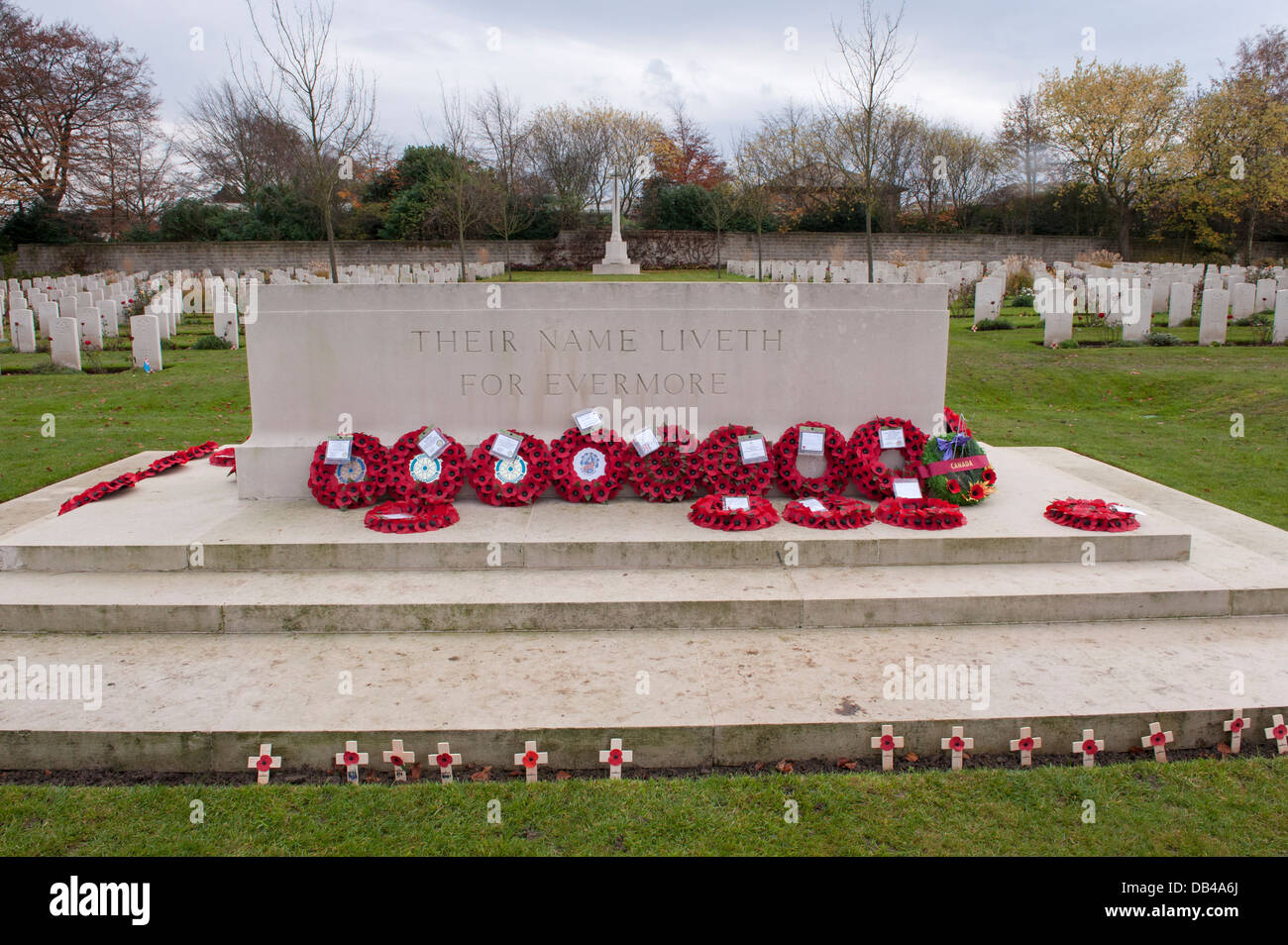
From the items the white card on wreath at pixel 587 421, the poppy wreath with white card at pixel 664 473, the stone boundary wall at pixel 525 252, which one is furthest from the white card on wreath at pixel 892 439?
the stone boundary wall at pixel 525 252

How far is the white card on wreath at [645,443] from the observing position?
5.79 meters

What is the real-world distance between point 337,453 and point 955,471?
13.8 feet

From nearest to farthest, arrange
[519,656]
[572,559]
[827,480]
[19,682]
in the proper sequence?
1. [19,682]
2. [519,656]
3. [572,559]
4. [827,480]

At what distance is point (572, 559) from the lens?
193 inches

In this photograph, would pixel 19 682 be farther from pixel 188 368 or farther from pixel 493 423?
pixel 188 368

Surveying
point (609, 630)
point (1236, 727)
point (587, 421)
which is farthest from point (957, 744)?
point (587, 421)

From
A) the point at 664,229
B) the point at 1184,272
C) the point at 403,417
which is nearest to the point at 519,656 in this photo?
the point at 403,417

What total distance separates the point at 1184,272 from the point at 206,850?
26.6m

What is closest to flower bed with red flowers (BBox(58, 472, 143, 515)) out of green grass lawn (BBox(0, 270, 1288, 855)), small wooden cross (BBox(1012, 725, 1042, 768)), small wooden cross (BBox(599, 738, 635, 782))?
green grass lawn (BBox(0, 270, 1288, 855))

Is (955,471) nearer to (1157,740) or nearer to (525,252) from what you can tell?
(1157,740)

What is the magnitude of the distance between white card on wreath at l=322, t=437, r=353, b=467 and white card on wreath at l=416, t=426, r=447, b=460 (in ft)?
1.52

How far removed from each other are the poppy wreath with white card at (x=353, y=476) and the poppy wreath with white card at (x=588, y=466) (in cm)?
118

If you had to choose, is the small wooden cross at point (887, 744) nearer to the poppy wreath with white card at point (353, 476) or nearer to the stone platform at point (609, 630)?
the stone platform at point (609, 630)

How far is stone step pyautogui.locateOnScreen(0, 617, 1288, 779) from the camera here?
334cm
